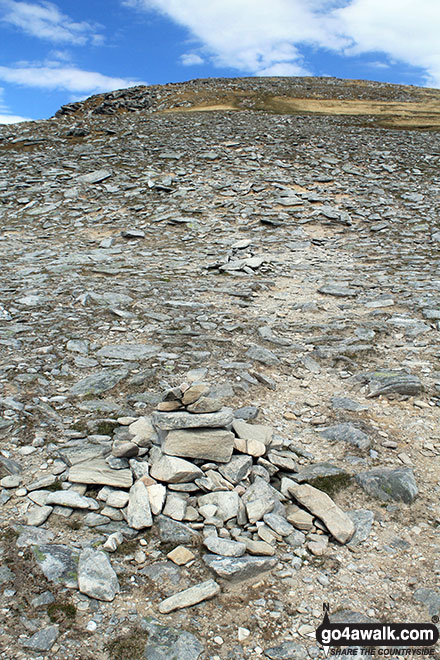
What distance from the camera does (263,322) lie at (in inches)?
370

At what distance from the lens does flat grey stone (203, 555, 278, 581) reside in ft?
12.1

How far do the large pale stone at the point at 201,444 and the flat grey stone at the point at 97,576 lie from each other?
1.35 meters

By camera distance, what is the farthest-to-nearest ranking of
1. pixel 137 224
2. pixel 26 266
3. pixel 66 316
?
pixel 137 224 → pixel 26 266 → pixel 66 316

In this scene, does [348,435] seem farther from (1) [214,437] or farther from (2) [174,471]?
(2) [174,471]

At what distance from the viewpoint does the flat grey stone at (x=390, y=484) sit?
15.6ft

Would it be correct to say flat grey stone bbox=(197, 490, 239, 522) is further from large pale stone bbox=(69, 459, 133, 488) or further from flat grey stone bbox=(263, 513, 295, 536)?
large pale stone bbox=(69, 459, 133, 488)

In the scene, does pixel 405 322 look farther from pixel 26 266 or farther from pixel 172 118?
pixel 172 118

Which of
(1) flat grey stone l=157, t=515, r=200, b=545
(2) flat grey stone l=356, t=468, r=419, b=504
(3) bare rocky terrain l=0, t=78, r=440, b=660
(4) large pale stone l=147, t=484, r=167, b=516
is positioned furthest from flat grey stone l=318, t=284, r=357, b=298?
(1) flat grey stone l=157, t=515, r=200, b=545

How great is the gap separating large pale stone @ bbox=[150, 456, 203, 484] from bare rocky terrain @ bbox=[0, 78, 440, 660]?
2 centimetres

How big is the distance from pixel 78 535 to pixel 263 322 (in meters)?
6.18

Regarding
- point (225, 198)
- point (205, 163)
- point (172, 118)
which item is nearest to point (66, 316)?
point (225, 198)

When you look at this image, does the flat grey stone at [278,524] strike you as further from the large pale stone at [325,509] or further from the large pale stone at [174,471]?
the large pale stone at [174,471]

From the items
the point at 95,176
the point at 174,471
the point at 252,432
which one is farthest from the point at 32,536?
the point at 95,176

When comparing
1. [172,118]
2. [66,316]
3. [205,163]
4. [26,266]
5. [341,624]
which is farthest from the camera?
[172,118]
